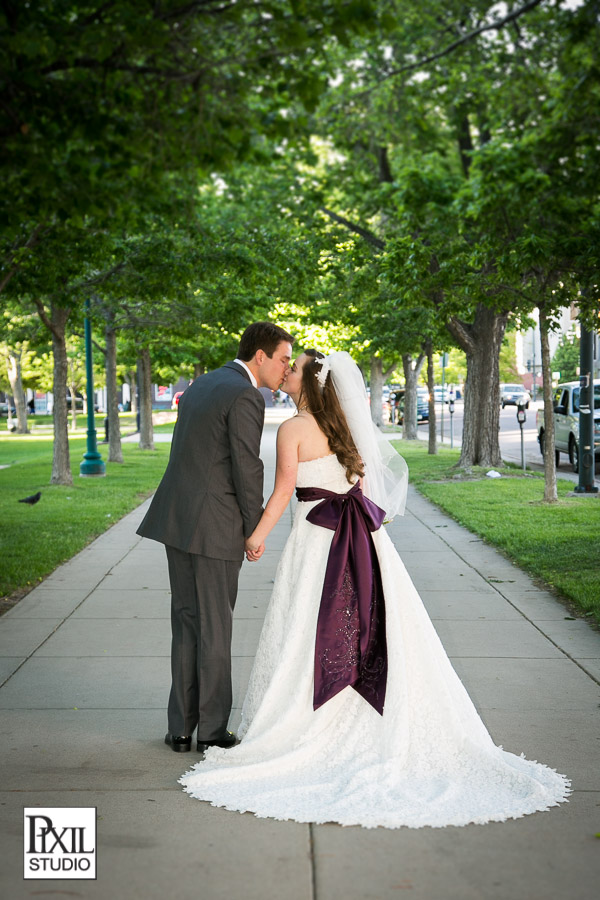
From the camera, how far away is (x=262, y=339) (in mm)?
5004

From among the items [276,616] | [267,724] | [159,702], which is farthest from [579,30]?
[159,702]

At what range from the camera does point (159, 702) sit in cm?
585

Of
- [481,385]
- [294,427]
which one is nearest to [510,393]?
[481,385]

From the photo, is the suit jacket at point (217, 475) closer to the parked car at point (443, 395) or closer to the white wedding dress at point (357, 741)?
the white wedding dress at point (357, 741)

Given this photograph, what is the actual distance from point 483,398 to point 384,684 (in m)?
16.3

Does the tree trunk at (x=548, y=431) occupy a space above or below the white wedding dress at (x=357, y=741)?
above

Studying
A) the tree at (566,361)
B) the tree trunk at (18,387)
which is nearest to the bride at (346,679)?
the tree trunk at (18,387)

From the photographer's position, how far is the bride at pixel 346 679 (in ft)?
14.2

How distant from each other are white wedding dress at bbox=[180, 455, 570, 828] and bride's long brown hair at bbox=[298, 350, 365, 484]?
0.08m

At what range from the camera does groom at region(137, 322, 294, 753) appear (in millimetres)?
4875

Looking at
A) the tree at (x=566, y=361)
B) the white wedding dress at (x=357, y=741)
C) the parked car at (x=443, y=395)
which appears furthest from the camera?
the tree at (x=566, y=361)

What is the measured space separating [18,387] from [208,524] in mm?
49806

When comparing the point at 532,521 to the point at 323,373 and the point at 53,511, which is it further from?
the point at 323,373

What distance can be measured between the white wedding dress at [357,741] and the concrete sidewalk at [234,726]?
4.8 inches
